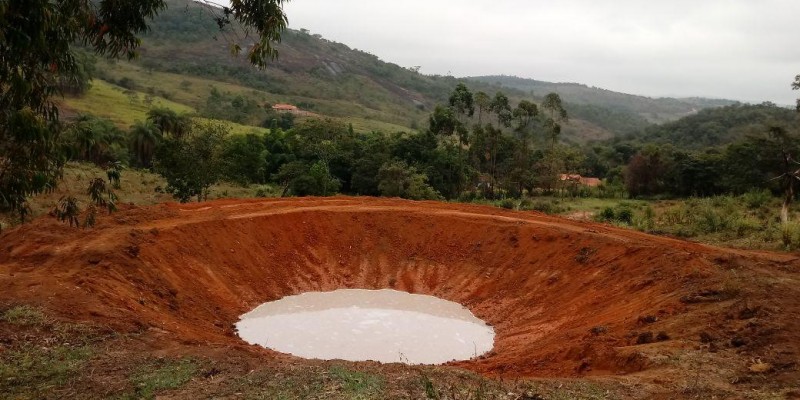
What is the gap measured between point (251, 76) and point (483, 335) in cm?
8172

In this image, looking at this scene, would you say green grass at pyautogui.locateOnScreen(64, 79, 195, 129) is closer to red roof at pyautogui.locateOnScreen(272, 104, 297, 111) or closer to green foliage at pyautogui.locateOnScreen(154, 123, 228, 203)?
red roof at pyautogui.locateOnScreen(272, 104, 297, 111)

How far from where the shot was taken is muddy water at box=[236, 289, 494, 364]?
34.9 feet

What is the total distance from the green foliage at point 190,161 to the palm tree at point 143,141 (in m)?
16.1

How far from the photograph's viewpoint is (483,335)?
12250mm

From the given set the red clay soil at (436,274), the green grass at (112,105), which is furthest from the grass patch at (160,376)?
the green grass at (112,105)

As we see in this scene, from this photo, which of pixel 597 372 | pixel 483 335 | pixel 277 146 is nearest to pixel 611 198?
pixel 277 146

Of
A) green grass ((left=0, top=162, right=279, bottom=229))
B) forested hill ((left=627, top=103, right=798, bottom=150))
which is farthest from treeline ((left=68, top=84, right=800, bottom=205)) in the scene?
forested hill ((left=627, top=103, right=798, bottom=150))

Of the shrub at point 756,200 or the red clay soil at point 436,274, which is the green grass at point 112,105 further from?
the shrub at point 756,200

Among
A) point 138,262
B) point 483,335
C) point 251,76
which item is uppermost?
point 251,76

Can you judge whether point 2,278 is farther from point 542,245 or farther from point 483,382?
point 542,245

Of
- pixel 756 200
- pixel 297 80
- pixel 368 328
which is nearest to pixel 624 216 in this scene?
pixel 756 200

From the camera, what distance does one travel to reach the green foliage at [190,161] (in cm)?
2150

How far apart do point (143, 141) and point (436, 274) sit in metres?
28.1

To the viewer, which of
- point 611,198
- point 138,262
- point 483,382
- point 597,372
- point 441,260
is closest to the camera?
point 483,382
